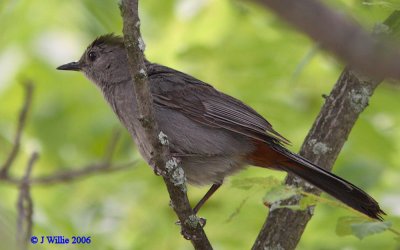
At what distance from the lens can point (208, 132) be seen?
4301 mm

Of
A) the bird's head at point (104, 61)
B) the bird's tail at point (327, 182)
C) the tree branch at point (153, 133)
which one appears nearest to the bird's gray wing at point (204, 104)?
the bird's tail at point (327, 182)

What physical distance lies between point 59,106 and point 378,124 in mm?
2714

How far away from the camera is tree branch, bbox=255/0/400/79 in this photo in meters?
0.98

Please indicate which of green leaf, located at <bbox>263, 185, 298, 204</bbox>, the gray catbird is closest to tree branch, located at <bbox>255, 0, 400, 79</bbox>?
green leaf, located at <bbox>263, 185, 298, 204</bbox>

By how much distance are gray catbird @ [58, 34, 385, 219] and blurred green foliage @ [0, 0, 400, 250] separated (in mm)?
291

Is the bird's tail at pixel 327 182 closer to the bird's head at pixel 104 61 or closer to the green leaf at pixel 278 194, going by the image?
the green leaf at pixel 278 194

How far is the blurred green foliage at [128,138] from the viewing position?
451 cm

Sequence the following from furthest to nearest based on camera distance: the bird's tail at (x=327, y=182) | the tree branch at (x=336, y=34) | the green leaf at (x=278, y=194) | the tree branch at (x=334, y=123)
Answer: the tree branch at (x=334, y=123)
the bird's tail at (x=327, y=182)
the green leaf at (x=278, y=194)
the tree branch at (x=336, y=34)

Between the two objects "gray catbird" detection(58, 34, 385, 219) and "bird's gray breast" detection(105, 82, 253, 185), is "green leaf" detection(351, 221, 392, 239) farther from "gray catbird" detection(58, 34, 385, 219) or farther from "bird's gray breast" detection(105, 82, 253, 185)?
"bird's gray breast" detection(105, 82, 253, 185)

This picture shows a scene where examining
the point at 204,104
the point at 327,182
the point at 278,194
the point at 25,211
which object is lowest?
the point at 25,211

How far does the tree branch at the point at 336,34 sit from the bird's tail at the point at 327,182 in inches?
99.2

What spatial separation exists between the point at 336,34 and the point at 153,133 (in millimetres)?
2168

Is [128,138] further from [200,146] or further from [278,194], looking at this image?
[278,194]

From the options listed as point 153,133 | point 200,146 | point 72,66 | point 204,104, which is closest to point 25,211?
point 153,133
